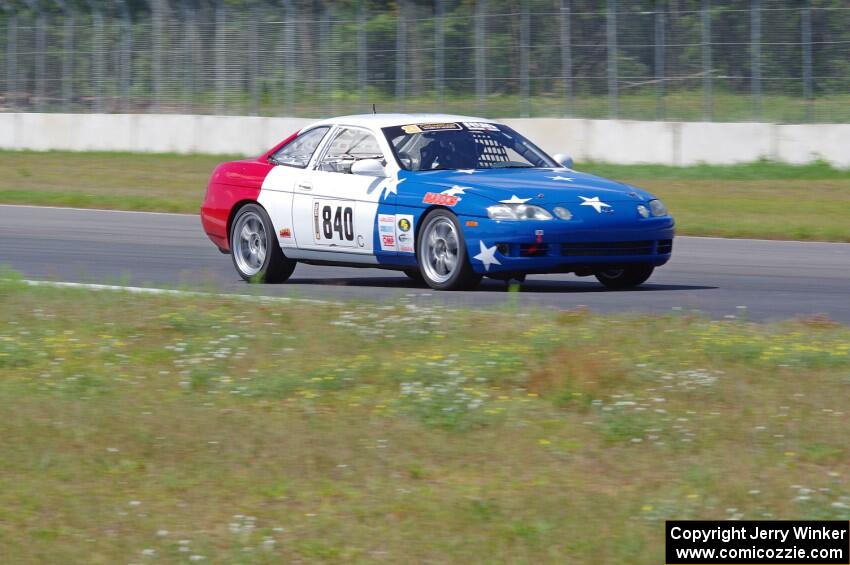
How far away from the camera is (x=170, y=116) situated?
114 ft

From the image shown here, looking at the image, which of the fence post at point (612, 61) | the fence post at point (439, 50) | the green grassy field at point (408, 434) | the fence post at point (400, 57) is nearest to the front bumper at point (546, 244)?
the green grassy field at point (408, 434)

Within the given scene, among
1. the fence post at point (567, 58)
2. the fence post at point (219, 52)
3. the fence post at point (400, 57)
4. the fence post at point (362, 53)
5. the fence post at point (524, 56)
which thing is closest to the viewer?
the fence post at point (567, 58)

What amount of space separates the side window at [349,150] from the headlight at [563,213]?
5.96 ft

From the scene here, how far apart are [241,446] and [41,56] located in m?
32.5

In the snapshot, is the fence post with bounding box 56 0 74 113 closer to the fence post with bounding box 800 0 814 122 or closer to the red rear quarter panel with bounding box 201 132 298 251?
the fence post with bounding box 800 0 814 122

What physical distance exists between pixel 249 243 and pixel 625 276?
3.28 m

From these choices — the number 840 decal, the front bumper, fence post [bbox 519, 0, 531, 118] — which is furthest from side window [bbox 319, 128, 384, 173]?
fence post [bbox 519, 0, 531, 118]

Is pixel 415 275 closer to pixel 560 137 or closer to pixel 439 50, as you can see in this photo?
pixel 560 137

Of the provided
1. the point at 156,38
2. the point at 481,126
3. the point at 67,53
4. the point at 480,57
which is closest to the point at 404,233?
the point at 481,126

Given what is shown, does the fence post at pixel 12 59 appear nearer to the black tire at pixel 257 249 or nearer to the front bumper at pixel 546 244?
the black tire at pixel 257 249

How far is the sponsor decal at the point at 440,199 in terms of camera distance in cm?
1148

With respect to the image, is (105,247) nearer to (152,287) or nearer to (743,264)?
(152,287)

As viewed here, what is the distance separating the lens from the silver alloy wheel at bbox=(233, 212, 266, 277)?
13.1 metres

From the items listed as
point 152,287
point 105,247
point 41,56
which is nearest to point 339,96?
point 41,56
